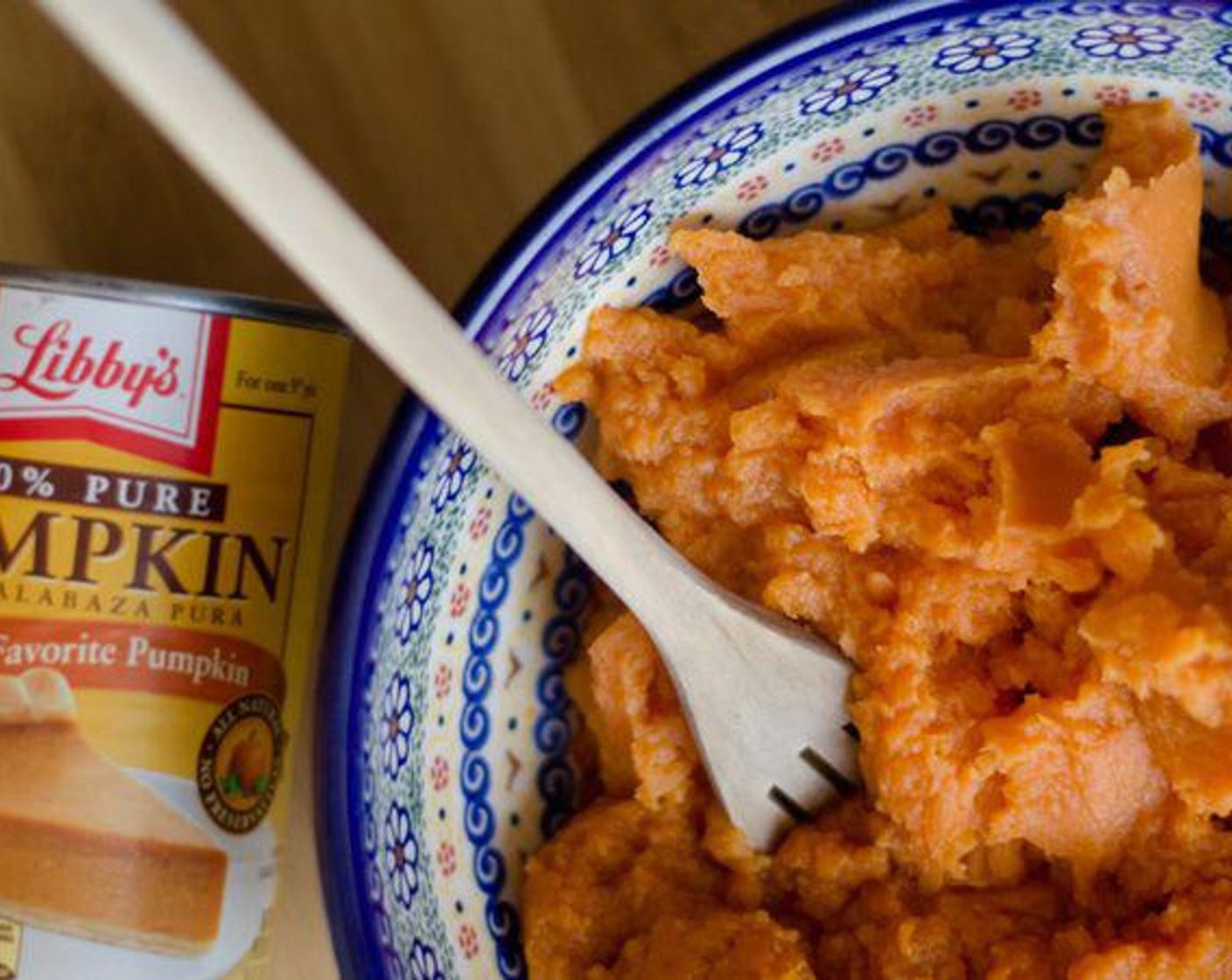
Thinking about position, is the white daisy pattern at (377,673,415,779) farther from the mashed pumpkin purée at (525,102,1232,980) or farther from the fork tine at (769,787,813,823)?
the fork tine at (769,787,813,823)

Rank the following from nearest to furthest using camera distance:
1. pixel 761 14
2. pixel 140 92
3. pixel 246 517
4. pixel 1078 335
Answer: pixel 140 92 → pixel 1078 335 → pixel 246 517 → pixel 761 14

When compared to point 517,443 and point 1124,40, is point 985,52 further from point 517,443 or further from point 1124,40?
point 517,443

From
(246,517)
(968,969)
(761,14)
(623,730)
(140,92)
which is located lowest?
(968,969)

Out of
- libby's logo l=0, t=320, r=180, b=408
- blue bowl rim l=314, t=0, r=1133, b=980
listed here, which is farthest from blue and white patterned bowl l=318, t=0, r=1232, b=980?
libby's logo l=0, t=320, r=180, b=408

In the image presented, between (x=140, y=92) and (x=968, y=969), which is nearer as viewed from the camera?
(x=140, y=92)

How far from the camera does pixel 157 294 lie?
3.69 feet

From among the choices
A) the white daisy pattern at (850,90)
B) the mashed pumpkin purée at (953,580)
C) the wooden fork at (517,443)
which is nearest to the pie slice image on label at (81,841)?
the mashed pumpkin purée at (953,580)

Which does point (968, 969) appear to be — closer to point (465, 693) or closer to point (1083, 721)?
point (1083, 721)

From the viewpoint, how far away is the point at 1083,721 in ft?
3.45

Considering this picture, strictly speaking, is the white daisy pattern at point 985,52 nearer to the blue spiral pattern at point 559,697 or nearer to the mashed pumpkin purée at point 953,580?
the mashed pumpkin purée at point 953,580

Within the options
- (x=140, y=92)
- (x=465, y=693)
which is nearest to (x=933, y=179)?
(x=465, y=693)

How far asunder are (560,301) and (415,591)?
238 millimetres

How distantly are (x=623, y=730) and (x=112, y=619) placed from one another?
0.40 metres

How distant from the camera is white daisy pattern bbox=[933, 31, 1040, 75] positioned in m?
1.11
